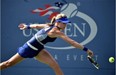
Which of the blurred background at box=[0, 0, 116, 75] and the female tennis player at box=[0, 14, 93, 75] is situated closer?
the female tennis player at box=[0, 14, 93, 75]

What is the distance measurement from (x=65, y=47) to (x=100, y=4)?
45.1 inches

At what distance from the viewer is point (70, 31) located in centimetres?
995

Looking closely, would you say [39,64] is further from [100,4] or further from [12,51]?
[100,4]

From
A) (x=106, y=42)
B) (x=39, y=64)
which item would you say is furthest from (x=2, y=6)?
(x=106, y=42)

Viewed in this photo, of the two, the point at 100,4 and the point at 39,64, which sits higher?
the point at 100,4

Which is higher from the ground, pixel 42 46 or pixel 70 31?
pixel 42 46

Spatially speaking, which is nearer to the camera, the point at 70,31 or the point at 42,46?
the point at 42,46

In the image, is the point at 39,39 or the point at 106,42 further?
the point at 106,42

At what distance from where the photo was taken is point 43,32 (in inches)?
304

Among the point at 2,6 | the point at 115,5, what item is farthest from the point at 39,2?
→ the point at 115,5

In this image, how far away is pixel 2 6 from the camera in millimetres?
10039

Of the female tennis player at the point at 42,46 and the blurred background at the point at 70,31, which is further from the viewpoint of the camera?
the blurred background at the point at 70,31

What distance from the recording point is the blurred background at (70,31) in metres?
9.87

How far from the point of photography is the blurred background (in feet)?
32.4
